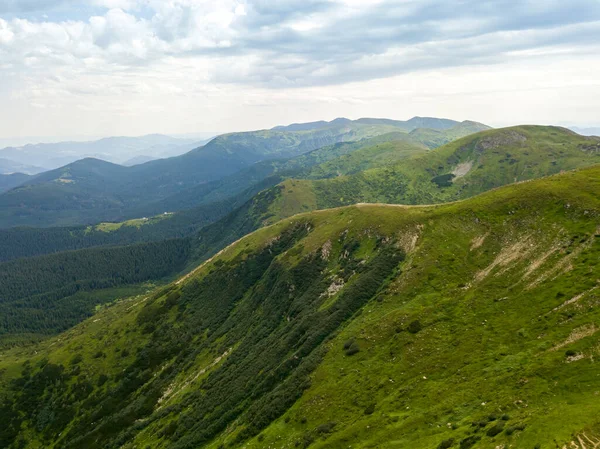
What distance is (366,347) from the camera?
73.2 meters

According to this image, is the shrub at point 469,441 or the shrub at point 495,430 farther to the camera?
the shrub at point 469,441

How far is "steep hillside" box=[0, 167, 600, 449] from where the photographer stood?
47688mm

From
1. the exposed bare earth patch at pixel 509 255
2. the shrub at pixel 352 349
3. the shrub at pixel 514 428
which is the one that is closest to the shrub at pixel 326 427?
the shrub at pixel 352 349

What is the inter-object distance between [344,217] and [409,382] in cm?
8973

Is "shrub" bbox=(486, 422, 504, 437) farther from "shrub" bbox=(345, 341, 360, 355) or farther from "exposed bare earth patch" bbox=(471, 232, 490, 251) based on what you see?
"exposed bare earth patch" bbox=(471, 232, 490, 251)

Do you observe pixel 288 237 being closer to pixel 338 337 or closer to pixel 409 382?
pixel 338 337

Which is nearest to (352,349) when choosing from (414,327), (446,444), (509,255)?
(414,327)

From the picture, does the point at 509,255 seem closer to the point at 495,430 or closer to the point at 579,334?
the point at 579,334

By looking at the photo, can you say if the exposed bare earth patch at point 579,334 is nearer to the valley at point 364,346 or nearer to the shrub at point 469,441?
the valley at point 364,346

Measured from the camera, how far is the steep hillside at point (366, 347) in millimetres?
47688

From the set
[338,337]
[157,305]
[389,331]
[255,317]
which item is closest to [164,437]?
[255,317]

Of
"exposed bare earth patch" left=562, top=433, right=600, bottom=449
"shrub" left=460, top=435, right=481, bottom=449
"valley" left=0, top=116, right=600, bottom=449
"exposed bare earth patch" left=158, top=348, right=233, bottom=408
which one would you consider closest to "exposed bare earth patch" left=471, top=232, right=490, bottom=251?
"valley" left=0, top=116, right=600, bottom=449

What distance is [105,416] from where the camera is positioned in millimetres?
129125

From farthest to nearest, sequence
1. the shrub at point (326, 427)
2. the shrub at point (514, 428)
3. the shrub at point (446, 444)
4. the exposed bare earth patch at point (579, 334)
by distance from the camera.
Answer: the shrub at point (326, 427) → the exposed bare earth patch at point (579, 334) → the shrub at point (446, 444) → the shrub at point (514, 428)
